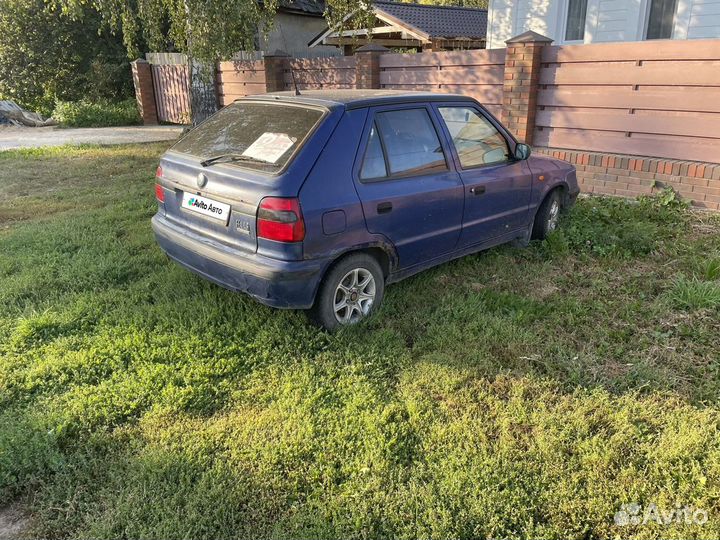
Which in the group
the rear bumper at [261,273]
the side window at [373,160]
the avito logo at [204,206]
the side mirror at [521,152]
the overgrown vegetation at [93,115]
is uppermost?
the side window at [373,160]

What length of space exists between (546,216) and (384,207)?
246 cm

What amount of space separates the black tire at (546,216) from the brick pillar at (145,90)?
15.2 metres

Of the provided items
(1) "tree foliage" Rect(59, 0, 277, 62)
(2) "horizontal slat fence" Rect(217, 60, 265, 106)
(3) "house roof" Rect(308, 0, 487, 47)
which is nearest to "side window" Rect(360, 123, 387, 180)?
(1) "tree foliage" Rect(59, 0, 277, 62)

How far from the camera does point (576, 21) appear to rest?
11.1 m

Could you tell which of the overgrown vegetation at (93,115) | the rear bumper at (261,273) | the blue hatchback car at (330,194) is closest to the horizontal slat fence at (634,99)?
the blue hatchback car at (330,194)

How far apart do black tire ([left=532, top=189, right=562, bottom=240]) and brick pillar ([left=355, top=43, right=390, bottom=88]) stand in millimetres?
5047

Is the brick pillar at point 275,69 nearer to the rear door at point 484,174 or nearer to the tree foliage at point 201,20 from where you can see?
the tree foliage at point 201,20

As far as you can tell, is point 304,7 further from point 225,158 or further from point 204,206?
point 204,206

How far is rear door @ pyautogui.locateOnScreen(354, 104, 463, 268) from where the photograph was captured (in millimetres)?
3781

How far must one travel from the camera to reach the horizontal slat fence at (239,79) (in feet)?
37.7

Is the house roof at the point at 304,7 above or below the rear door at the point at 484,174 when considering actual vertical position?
above

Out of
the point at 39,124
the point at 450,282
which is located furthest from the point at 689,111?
the point at 39,124

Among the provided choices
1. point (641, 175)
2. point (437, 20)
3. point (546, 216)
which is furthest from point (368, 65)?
point (437, 20)

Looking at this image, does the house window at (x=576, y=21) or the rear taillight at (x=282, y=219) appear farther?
the house window at (x=576, y=21)
